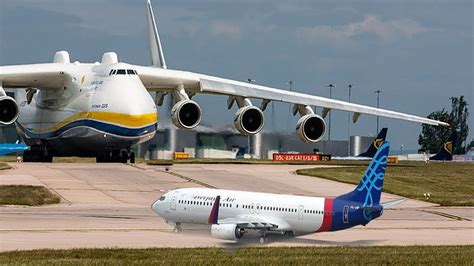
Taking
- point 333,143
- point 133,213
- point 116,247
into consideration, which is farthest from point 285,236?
point 333,143

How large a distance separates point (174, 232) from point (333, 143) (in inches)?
3420

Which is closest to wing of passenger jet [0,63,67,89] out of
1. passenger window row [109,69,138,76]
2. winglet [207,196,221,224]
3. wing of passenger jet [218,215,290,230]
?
passenger window row [109,69,138,76]

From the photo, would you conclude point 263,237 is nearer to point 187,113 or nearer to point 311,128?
point 187,113

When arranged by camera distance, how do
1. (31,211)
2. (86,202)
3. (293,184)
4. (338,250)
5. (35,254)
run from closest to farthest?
(35,254) < (338,250) < (31,211) < (86,202) < (293,184)

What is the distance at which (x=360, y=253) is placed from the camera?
920 inches

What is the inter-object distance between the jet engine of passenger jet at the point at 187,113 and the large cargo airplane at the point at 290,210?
75.1 ft

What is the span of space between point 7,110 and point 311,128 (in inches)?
565

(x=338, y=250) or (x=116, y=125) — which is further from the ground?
(x=116, y=125)

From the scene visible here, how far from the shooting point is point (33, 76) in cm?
5103

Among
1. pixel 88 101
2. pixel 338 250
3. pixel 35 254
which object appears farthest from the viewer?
pixel 88 101

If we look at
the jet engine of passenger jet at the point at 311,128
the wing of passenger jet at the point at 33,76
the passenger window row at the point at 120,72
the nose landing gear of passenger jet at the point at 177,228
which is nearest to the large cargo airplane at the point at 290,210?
the nose landing gear of passenger jet at the point at 177,228

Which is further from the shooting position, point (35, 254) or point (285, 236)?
point (285, 236)

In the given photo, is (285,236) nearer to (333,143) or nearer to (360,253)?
(360,253)

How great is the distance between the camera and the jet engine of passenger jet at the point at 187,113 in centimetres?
5103
